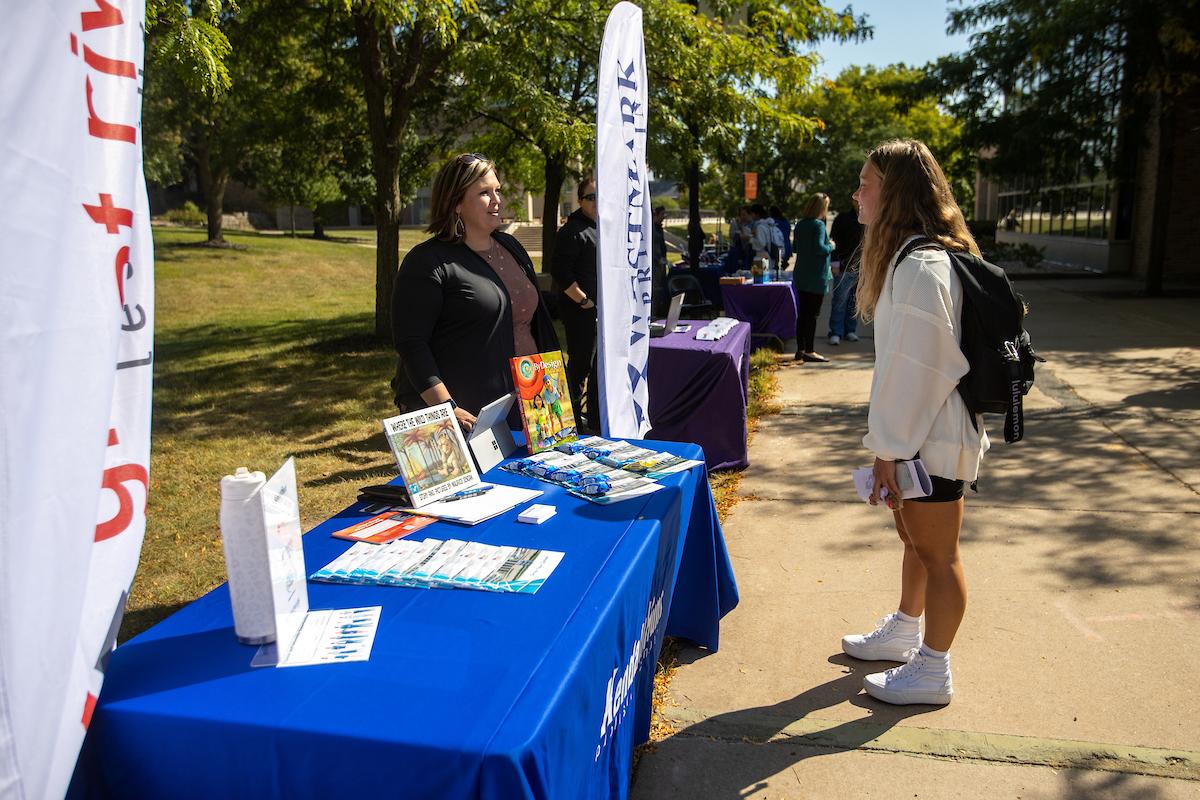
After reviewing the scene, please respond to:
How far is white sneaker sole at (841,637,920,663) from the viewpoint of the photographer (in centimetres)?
348

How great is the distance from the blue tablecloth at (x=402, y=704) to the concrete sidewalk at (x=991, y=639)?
91 cm

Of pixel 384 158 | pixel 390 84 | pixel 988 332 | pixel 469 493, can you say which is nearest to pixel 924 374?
pixel 988 332

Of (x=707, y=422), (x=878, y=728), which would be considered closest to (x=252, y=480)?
(x=878, y=728)

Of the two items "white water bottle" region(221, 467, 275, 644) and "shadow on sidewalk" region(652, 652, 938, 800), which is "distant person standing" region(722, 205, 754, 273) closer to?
"shadow on sidewalk" region(652, 652, 938, 800)

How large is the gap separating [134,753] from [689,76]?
1046 centimetres

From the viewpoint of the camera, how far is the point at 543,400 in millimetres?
3477

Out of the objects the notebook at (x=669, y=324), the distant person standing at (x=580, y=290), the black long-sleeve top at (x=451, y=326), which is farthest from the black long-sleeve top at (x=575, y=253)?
the black long-sleeve top at (x=451, y=326)

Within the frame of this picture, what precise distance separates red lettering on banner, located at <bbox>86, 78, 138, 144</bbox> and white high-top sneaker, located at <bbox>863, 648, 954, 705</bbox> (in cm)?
286

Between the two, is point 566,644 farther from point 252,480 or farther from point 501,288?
point 501,288

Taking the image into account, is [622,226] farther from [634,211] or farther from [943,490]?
[943,490]

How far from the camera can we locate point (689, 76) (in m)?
10.9

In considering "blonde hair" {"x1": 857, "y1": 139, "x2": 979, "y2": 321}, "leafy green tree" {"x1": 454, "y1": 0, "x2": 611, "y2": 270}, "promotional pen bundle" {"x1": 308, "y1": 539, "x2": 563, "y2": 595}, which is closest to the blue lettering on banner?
"blonde hair" {"x1": 857, "y1": 139, "x2": 979, "y2": 321}

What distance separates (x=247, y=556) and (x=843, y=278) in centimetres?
970

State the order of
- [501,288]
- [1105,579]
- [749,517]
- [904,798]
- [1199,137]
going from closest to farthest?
[904,798]
[501,288]
[1105,579]
[749,517]
[1199,137]
